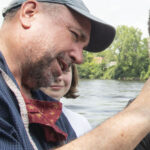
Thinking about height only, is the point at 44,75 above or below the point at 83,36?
below

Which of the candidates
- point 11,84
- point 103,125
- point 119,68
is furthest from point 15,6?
point 119,68

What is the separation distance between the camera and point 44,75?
1.61 m

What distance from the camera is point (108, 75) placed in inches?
2564

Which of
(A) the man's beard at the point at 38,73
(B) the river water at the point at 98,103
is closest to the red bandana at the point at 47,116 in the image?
(A) the man's beard at the point at 38,73

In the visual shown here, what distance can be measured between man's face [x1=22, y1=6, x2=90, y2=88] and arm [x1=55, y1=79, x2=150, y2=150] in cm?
54

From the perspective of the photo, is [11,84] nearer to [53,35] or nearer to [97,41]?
[53,35]

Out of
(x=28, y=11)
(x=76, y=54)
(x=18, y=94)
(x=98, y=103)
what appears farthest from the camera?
(x=98, y=103)

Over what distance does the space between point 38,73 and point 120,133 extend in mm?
624

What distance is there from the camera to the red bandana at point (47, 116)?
1484mm

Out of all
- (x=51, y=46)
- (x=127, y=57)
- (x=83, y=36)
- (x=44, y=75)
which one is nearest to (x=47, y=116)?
(x=44, y=75)

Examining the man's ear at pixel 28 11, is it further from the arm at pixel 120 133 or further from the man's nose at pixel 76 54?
the arm at pixel 120 133

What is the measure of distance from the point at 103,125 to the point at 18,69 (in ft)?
1.90

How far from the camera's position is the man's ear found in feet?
4.94

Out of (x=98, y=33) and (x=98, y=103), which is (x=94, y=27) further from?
(x=98, y=103)
